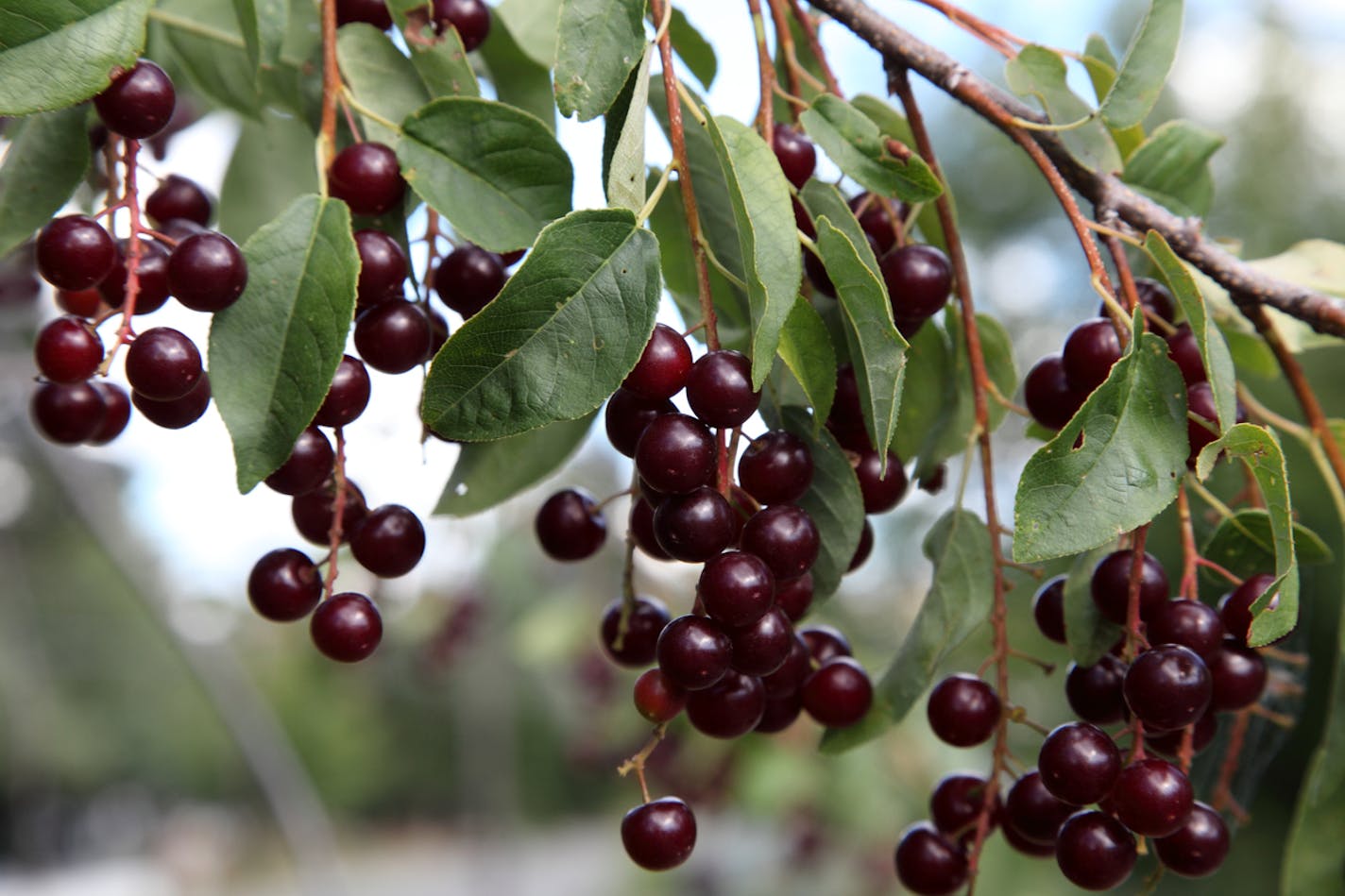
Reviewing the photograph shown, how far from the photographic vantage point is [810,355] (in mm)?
521

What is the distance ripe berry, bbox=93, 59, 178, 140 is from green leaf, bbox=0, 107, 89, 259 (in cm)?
10

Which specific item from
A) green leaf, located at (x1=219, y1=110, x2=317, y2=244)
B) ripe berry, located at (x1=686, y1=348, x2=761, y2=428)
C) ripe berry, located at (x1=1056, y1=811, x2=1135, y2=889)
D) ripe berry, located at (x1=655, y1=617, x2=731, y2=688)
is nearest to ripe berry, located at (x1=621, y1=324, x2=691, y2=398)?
ripe berry, located at (x1=686, y1=348, x2=761, y2=428)

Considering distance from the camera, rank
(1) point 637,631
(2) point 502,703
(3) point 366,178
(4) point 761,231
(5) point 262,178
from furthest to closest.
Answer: (2) point 502,703, (5) point 262,178, (1) point 637,631, (3) point 366,178, (4) point 761,231

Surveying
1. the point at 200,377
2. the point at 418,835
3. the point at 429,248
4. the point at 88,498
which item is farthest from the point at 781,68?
the point at 418,835

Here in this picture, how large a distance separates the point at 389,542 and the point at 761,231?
277mm

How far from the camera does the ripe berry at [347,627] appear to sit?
0.59 m

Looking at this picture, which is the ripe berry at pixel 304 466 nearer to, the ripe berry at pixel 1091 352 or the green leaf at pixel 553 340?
the green leaf at pixel 553 340

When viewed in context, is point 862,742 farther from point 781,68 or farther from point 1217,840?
point 781,68

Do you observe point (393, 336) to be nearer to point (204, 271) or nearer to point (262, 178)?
point (204, 271)

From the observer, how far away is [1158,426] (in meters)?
0.53

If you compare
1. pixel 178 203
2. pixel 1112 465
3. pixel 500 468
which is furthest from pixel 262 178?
pixel 1112 465

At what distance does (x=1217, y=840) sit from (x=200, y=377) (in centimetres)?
A: 60

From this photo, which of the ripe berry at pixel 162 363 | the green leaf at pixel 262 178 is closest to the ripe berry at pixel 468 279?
the ripe berry at pixel 162 363

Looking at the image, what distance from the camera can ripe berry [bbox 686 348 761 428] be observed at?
49 cm
